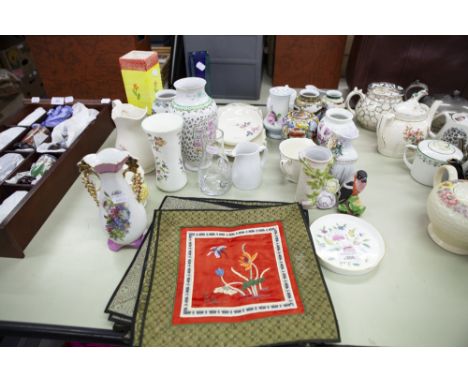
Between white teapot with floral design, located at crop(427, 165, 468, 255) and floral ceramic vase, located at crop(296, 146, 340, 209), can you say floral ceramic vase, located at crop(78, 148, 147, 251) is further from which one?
white teapot with floral design, located at crop(427, 165, 468, 255)

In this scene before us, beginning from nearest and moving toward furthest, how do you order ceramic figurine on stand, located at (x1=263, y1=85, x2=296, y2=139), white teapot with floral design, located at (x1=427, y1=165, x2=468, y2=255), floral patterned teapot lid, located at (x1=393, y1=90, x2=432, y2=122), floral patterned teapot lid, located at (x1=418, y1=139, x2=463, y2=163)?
white teapot with floral design, located at (x1=427, y1=165, x2=468, y2=255)
floral patterned teapot lid, located at (x1=418, y1=139, x2=463, y2=163)
floral patterned teapot lid, located at (x1=393, y1=90, x2=432, y2=122)
ceramic figurine on stand, located at (x1=263, y1=85, x2=296, y2=139)

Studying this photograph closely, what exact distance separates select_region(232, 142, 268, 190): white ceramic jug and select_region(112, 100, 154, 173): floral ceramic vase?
0.31 metres

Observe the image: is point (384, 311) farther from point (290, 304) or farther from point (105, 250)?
point (105, 250)

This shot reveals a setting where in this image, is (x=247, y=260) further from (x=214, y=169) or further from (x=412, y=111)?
(x=412, y=111)

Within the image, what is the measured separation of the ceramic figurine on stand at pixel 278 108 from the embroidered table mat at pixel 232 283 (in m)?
0.46

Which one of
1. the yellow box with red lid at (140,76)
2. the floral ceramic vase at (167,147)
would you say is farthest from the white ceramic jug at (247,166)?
the yellow box with red lid at (140,76)

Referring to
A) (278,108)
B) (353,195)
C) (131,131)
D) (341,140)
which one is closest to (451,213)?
(353,195)

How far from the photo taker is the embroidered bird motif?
775 millimetres

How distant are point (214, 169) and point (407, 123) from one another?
694 mm

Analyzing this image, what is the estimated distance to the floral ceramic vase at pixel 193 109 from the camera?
0.98 meters

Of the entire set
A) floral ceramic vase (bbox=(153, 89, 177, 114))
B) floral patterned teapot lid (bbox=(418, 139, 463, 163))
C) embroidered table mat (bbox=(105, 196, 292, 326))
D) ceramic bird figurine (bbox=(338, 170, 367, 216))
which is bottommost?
embroidered table mat (bbox=(105, 196, 292, 326))

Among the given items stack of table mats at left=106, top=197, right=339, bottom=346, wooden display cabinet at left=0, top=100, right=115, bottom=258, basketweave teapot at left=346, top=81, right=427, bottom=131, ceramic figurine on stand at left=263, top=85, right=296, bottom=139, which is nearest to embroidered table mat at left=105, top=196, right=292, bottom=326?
stack of table mats at left=106, top=197, right=339, bottom=346
